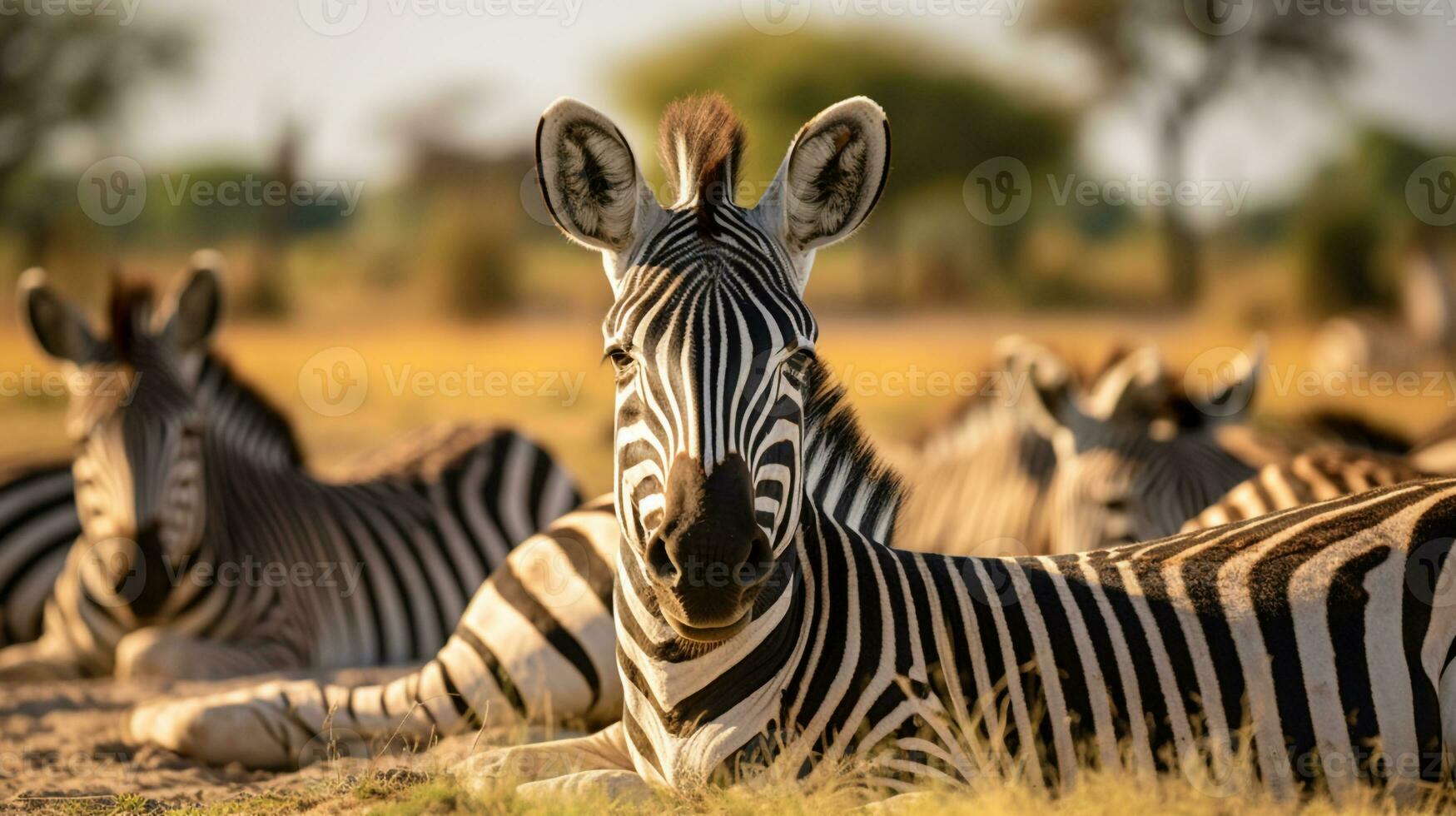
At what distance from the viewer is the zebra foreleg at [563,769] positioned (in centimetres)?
388

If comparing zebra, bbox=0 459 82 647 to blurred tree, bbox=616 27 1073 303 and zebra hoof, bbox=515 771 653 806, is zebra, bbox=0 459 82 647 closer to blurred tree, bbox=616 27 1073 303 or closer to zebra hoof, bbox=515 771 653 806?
zebra hoof, bbox=515 771 653 806

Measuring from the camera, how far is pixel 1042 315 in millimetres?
33781

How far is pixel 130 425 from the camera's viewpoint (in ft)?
23.9

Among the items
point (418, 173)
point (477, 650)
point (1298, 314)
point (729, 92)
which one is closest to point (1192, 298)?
point (1298, 314)

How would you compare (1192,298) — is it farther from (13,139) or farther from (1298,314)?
(13,139)

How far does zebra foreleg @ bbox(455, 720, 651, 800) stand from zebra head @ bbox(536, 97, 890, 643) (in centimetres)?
54

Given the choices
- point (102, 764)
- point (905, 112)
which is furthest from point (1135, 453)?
A: point (905, 112)

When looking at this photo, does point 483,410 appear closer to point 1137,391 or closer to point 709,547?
point 1137,391

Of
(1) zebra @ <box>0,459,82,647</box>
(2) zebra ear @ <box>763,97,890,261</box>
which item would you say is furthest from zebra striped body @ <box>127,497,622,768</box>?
(1) zebra @ <box>0,459,82,647</box>

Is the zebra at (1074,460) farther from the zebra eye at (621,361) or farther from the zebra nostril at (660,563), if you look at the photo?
the zebra nostril at (660,563)

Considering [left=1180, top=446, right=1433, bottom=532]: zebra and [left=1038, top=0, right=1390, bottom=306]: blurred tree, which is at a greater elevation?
[left=1038, top=0, right=1390, bottom=306]: blurred tree

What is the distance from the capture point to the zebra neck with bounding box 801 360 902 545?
4.27 m

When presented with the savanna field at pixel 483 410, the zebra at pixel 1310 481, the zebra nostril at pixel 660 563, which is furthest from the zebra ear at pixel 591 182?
the zebra at pixel 1310 481

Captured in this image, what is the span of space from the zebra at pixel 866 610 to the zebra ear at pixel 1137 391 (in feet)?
14.9
